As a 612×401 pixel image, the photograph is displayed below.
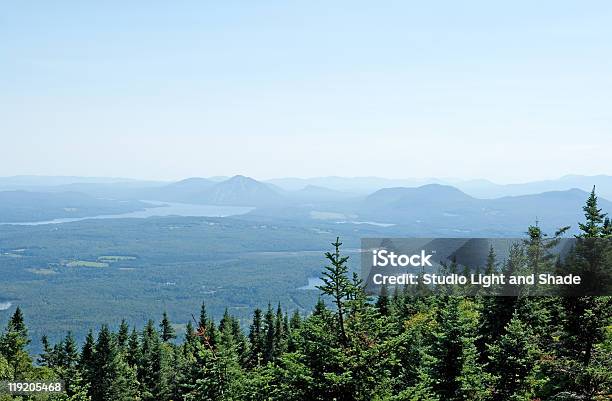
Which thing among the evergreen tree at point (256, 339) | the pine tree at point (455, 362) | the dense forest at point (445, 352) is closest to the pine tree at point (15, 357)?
the dense forest at point (445, 352)

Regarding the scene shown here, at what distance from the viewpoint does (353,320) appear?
13.8 meters

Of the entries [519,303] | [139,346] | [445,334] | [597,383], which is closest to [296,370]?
[445,334]

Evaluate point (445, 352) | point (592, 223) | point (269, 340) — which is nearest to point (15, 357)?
point (445, 352)

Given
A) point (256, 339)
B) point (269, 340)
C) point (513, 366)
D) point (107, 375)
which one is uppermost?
point (513, 366)

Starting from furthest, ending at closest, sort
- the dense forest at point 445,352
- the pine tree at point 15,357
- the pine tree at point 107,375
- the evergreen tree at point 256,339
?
the evergreen tree at point 256,339
the pine tree at point 107,375
the pine tree at point 15,357
the dense forest at point 445,352

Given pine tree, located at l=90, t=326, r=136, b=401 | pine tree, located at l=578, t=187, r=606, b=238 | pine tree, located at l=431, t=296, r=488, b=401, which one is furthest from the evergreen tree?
pine tree, located at l=578, t=187, r=606, b=238

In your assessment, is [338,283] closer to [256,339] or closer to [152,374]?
[152,374]

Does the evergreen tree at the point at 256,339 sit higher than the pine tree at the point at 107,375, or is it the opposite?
the pine tree at the point at 107,375

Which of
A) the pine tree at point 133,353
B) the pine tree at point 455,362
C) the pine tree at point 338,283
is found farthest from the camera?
the pine tree at point 133,353

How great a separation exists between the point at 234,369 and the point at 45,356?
56.2 metres

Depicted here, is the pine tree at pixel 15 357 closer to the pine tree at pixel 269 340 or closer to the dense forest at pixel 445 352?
the dense forest at pixel 445 352

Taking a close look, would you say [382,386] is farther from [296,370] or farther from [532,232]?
[532,232]

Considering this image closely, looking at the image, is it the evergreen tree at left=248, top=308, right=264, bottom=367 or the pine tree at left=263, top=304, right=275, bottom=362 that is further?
the evergreen tree at left=248, top=308, right=264, bottom=367

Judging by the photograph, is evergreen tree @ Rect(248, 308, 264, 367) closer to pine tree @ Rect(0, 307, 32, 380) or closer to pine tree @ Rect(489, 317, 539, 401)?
pine tree @ Rect(0, 307, 32, 380)
